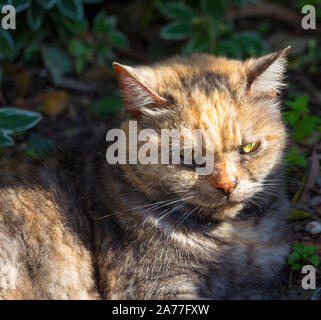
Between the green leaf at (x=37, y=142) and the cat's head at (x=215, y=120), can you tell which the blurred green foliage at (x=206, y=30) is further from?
the cat's head at (x=215, y=120)

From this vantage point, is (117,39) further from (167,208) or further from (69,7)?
(167,208)

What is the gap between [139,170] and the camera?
2.52 metres

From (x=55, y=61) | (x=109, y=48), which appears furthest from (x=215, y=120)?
(x=55, y=61)

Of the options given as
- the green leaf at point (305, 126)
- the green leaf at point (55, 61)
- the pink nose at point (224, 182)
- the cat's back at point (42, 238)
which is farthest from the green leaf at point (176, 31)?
the pink nose at point (224, 182)

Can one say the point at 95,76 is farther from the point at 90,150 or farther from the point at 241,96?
the point at 241,96

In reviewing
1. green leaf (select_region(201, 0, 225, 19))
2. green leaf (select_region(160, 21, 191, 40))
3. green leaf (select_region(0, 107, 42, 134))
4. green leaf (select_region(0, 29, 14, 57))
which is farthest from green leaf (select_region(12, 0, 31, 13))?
green leaf (select_region(201, 0, 225, 19))

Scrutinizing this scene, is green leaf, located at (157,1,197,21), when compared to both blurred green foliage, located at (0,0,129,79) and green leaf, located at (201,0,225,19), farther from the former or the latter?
blurred green foliage, located at (0,0,129,79)

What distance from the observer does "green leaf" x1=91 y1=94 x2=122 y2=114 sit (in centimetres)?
405

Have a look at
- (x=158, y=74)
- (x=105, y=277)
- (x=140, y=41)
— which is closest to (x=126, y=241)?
(x=105, y=277)

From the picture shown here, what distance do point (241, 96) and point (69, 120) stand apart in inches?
83.3

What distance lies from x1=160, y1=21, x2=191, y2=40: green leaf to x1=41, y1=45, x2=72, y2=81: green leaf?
985 millimetres

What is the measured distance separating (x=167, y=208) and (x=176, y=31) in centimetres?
205

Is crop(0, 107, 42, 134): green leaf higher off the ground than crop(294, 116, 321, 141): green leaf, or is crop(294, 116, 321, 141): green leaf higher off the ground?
crop(0, 107, 42, 134): green leaf

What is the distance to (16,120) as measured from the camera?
10.9 ft
